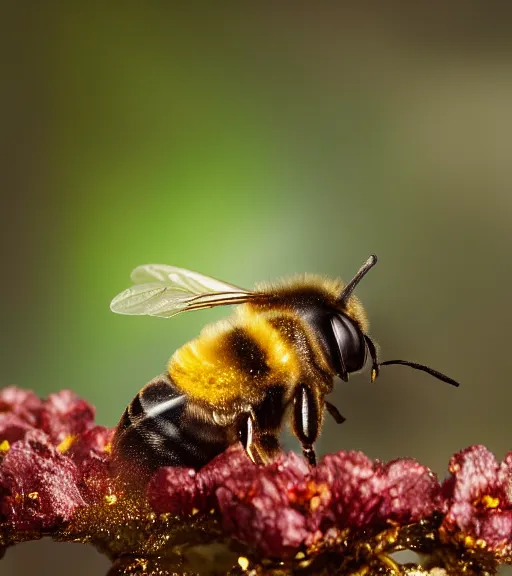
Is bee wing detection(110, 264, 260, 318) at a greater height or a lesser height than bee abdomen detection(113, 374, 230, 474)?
greater

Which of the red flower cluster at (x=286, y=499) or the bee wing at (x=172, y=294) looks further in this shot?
the bee wing at (x=172, y=294)

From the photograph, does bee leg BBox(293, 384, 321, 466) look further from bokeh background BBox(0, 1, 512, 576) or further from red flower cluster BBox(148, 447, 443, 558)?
bokeh background BBox(0, 1, 512, 576)

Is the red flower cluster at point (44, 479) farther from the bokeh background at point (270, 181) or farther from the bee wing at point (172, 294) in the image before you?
the bokeh background at point (270, 181)

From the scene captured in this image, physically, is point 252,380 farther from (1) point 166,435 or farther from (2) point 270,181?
(2) point 270,181

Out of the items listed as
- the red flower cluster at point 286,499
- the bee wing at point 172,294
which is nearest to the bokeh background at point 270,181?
the bee wing at point 172,294

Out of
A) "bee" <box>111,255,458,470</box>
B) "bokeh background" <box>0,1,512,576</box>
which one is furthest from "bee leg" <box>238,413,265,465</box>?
"bokeh background" <box>0,1,512,576</box>

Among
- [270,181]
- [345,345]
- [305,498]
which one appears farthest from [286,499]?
[270,181]
